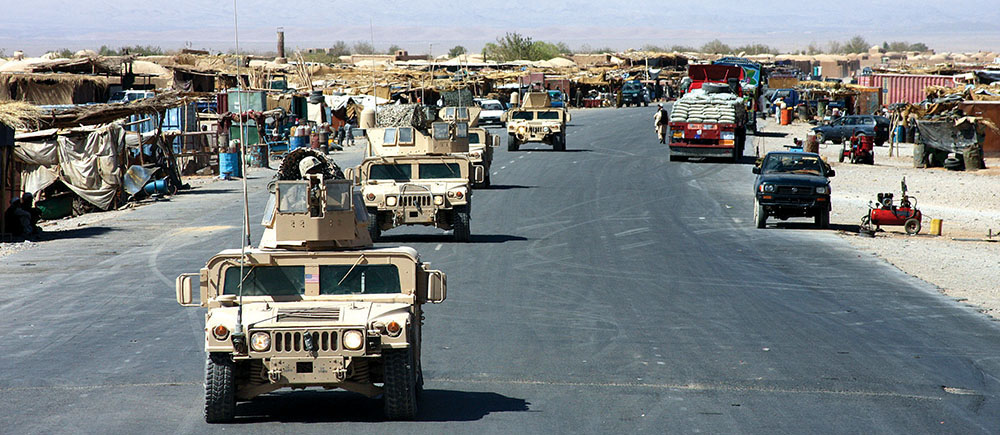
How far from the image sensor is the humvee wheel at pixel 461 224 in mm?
22062

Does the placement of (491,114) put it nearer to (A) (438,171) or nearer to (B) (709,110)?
(B) (709,110)

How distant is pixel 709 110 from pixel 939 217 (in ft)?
51.4

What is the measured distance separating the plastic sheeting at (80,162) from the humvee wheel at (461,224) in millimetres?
11165

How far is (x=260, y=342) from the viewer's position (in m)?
8.81

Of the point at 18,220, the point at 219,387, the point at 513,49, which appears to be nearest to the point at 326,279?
the point at 219,387

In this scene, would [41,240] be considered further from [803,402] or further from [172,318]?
[803,402]

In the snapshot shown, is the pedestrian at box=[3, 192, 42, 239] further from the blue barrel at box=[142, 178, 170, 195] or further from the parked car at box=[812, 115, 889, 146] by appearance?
the parked car at box=[812, 115, 889, 146]

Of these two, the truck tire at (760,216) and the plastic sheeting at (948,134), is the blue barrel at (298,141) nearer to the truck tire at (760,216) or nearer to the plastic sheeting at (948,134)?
the plastic sheeting at (948,134)

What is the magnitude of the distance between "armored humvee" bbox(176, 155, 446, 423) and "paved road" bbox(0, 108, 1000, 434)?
0.41m

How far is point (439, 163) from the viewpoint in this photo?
23000 millimetres

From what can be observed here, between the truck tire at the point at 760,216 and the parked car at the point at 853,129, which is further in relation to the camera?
the parked car at the point at 853,129

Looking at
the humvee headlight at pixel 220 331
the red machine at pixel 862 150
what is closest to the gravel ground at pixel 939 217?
the red machine at pixel 862 150

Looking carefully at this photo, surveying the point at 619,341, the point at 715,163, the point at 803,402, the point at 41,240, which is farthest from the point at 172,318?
the point at 715,163

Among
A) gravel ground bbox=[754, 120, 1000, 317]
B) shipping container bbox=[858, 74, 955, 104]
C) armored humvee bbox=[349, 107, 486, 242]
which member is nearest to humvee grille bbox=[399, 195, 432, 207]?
armored humvee bbox=[349, 107, 486, 242]
